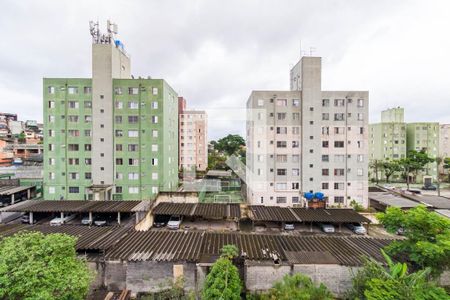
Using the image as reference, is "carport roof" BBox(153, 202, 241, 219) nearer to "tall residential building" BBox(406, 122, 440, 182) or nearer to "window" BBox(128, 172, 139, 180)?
"window" BBox(128, 172, 139, 180)

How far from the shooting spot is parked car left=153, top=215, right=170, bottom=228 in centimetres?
2570

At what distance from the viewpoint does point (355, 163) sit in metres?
31.0

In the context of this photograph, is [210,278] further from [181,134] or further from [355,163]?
[181,134]

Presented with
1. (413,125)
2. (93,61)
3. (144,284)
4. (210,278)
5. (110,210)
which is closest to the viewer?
(210,278)

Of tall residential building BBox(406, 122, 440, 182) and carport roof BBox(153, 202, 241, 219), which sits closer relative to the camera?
carport roof BBox(153, 202, 241, 219)

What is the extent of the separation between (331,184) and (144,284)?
28.1 m

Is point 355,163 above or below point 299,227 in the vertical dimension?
above

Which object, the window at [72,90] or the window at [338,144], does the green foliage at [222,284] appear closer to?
the window at [338,144]

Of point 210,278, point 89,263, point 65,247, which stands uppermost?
point 65,247

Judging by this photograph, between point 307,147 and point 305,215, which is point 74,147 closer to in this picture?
point 305,215

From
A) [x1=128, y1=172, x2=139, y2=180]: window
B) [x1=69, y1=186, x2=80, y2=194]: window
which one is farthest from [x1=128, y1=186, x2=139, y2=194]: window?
[x1=69, y1=186, x2=80, y2=194]: window

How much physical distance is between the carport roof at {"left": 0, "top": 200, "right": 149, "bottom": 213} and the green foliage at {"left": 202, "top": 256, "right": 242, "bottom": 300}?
54.7 ft

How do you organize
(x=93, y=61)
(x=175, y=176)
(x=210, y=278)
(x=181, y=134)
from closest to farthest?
(x=210, y=278)
(x=93, y=61)
(x=175, y=176)
(x=181, y=134)

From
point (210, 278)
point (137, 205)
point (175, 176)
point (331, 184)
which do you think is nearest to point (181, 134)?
point (175, 176)
